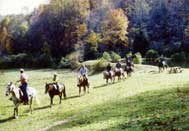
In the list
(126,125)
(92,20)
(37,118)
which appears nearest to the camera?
(126,125)

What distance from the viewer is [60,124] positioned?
30.9m

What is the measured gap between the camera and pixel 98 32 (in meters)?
118

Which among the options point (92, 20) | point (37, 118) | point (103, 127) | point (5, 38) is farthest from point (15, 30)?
point (103, 127)

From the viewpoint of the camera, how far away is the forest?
360 feet

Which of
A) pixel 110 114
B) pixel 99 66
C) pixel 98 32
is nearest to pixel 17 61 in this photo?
pixel 98 32

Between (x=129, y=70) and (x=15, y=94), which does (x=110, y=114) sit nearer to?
(x=15, y=94)

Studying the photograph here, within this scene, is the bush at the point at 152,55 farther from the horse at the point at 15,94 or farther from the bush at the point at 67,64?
the horse at the point at 15,94

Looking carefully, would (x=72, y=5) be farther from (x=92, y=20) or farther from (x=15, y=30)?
(x=15, y=30)

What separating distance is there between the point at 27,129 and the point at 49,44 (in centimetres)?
10006

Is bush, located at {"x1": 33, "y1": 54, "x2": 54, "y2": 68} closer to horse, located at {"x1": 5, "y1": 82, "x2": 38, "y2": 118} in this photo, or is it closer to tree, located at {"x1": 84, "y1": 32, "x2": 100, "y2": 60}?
tree, located at {"x1": 84, "y1": 32, "x2": 100, "y2": 60}

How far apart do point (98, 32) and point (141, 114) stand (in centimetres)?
9077

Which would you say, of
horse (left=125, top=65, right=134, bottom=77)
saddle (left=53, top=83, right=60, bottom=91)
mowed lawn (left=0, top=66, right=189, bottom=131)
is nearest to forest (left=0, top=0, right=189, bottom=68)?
horse (left=125, top=65, right=134, bottom=77)

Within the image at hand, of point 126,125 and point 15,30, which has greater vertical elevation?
point 15,30

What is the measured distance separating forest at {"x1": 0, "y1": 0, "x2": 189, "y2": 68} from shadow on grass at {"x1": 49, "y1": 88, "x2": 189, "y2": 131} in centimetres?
6091
